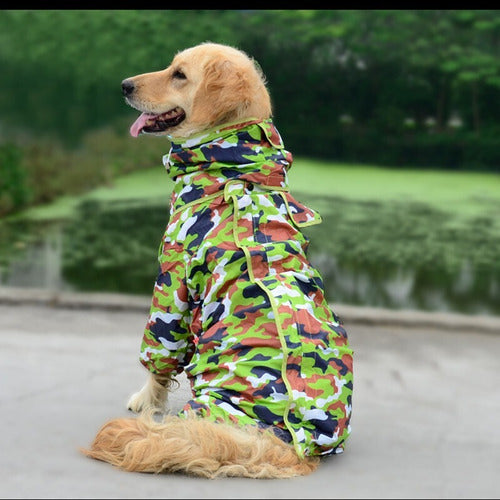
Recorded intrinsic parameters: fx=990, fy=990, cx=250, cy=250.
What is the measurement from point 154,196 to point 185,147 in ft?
12.5

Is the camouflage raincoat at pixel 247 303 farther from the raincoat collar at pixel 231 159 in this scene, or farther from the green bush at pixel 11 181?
the green bush at pixel 11 181

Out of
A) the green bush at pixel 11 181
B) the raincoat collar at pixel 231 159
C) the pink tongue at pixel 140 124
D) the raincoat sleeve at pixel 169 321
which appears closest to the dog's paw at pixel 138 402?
the raincoat sleeve at pixel 169 321

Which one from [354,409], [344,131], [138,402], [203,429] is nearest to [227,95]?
[203,429]

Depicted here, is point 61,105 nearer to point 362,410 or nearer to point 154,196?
point 154,196

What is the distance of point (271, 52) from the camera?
750 centimetres

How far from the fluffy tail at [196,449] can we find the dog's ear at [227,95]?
47.2 inches

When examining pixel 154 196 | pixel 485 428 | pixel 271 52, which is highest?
pixel 271 52

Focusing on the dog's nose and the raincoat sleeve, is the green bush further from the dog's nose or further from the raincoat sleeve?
the raincoat sleeve

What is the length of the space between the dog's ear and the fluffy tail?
120 centimetres

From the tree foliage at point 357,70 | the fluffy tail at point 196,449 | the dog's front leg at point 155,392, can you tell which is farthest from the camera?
the tree foliage at point 357,70

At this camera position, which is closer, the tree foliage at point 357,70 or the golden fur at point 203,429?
the golden fur at point 203,429

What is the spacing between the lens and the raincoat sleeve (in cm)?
384

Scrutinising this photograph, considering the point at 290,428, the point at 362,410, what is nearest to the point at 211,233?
the point at 290,428

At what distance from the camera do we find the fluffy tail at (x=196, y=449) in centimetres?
334
